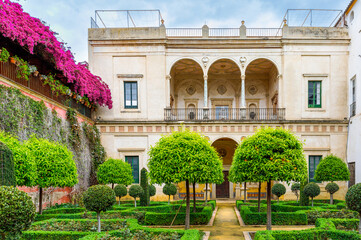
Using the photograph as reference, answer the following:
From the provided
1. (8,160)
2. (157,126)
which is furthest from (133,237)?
(157,126)

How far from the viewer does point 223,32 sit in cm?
2292

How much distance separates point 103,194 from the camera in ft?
29.8

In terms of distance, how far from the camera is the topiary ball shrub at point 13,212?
5.46m

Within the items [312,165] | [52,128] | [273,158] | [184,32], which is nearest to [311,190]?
[273,158]

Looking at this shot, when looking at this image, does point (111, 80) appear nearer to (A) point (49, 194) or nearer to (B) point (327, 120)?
(A) point (49, 194)

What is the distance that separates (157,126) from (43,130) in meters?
8.92

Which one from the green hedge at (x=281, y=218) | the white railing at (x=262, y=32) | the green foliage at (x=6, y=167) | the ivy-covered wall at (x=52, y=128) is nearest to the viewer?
the green foliage at (x=6, y=167)

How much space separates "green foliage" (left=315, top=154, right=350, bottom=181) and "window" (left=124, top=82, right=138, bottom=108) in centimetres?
1266

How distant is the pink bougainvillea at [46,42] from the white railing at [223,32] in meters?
8.87

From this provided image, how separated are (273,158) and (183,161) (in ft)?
9.60

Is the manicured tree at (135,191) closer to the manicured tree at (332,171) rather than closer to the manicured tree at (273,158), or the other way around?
the manicured tree at (273,158)

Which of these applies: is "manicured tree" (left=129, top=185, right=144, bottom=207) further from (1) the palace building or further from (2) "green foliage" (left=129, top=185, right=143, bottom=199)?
(1) the palace building

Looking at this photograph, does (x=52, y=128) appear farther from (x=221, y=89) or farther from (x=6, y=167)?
(x=221, y=89)

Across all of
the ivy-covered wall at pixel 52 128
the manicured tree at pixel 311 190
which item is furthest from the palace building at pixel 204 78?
the manicured tree at pixel 311 190
